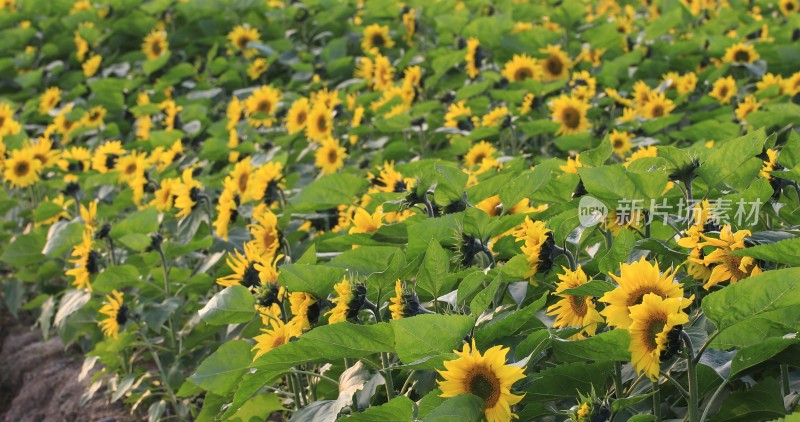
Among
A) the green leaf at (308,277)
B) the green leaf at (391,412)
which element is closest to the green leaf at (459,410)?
the green leaf at (391,412)

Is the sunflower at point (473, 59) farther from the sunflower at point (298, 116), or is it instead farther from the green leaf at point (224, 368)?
the green leaf at point (224, 368)

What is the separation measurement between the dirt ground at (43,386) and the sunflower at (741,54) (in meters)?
3.05

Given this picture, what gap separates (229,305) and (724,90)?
9.30 feet

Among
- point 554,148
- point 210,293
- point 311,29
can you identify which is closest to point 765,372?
point 210,293

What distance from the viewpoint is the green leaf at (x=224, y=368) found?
221 centimetres

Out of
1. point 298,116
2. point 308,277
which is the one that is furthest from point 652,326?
point 298,116

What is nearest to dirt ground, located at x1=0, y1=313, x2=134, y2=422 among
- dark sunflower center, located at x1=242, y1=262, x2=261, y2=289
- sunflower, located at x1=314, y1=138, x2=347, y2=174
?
sunflower, located at x1=314, y1=138, x2=347, y2=174

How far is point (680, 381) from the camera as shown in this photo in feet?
6.23

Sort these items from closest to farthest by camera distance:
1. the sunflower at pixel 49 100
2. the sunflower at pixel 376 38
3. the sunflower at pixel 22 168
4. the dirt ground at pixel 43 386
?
the dirt ground at pixel 43 386
the sunflower at pixel 22 168
the sunflower at pixel 376 38
the sunflower at pixel 49 100

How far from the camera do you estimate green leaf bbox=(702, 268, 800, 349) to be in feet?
4.96

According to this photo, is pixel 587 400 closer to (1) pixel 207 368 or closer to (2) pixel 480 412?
(2) pixel 480 412

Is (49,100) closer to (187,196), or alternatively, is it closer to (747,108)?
(187,196)

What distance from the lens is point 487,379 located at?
1628 mm

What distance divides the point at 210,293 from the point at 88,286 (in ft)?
1.46
